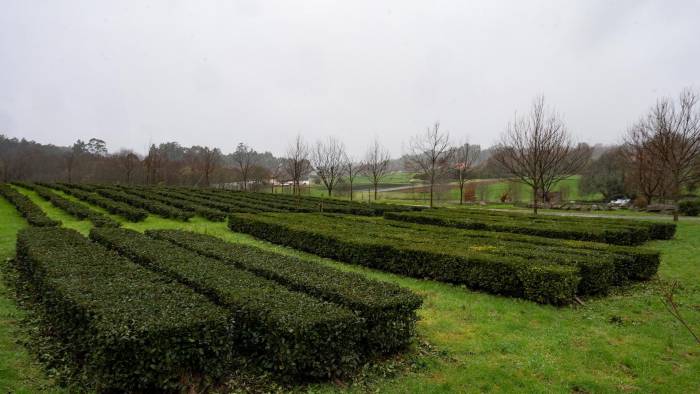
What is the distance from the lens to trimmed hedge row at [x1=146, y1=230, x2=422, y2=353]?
17.9 ft

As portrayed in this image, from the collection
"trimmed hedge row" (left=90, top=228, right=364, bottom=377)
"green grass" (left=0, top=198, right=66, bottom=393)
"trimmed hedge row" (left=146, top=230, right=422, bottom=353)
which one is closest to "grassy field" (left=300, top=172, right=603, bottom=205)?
"trimmed hedge row" (left=146, top=230, right=422, bottom=353)

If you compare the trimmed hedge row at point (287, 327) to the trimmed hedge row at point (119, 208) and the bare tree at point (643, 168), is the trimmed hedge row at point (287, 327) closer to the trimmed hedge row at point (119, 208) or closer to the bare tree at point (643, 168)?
the trimmed hedge row at point (119, 208)

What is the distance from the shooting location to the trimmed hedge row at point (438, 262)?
7.80 m

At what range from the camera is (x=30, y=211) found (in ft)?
62.2

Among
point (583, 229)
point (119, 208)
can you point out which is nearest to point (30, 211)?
point (119, 208)

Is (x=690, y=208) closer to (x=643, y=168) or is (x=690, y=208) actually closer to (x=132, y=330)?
(x=643, y=168)

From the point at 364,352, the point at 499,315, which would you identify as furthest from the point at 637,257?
the point at 364,352

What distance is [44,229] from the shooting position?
35.7ft

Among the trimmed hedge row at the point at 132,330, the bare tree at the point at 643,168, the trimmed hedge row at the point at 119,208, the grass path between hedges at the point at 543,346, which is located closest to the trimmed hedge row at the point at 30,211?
the trimmed hedge row at the point at 119,208

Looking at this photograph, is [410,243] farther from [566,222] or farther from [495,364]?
[566,222]

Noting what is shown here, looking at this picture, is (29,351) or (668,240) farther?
(668,240)

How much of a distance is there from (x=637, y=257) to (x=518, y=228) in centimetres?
513

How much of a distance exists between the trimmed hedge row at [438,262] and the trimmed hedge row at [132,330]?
5.47 metres

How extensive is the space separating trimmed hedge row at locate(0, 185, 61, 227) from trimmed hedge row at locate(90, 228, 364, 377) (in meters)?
11.8
